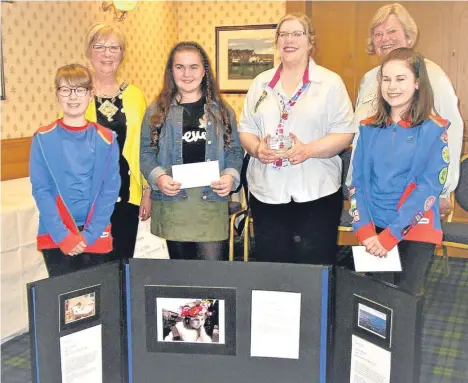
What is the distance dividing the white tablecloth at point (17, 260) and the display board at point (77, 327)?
3.82ft

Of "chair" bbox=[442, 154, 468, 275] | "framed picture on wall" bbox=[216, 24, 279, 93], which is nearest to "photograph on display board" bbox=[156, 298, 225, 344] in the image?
"chair" bbox=[442, 154, 468, 275]

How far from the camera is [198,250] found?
204 centimetres

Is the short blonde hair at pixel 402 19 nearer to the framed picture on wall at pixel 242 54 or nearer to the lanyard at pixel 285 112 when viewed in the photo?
the lanyard at pixel 285 112

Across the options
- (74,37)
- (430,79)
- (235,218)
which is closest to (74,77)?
(430,79)

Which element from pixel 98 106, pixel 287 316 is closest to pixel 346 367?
pixel 287 316

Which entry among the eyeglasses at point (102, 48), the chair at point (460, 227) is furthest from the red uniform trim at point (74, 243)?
the chair at point (460, 227)

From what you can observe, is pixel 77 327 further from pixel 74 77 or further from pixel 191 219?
pixel 74 77

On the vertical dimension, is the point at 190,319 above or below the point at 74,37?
below

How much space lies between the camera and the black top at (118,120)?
6.52ft

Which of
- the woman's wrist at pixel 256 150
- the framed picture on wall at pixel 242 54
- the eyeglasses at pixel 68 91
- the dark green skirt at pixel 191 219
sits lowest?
the dark green skirt at pixel 191 219

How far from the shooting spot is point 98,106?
1.99m

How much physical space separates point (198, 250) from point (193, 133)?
0.44 metres

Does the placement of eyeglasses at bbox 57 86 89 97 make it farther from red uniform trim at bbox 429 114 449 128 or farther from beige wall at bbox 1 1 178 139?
beige wall at bbox 1 1 178 139

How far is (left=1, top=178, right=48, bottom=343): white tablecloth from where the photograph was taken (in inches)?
98.7
